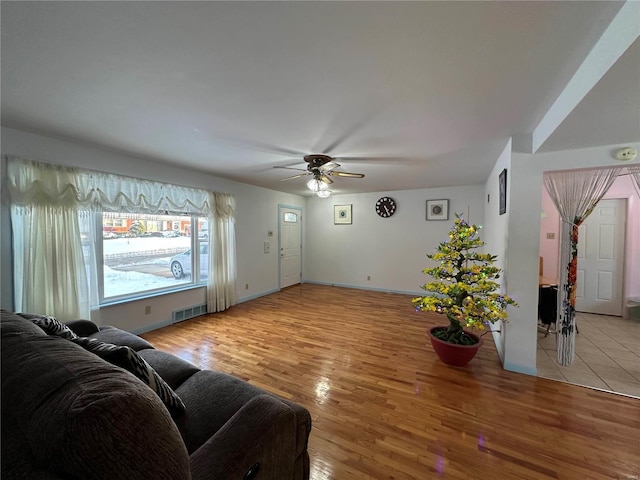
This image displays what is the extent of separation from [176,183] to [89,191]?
1051 mm

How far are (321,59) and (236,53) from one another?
1.48 feet

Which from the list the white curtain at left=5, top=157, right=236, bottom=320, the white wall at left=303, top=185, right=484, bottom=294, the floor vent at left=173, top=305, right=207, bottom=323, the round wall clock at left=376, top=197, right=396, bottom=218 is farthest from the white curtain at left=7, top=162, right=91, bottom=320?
the round wall clock at left=376, top=197, right=396, bottom=218

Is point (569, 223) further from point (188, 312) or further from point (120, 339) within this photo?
point (188, 312)

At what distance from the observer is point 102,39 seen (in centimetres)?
124

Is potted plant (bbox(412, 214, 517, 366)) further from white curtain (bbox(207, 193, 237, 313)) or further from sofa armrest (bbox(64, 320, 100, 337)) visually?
white curtain (bbox(207, 193, 237, 313))

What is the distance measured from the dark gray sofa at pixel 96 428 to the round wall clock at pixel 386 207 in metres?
5.07

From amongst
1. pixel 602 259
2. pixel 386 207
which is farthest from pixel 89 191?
pixel 602 259

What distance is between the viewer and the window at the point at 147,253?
10.2 ft

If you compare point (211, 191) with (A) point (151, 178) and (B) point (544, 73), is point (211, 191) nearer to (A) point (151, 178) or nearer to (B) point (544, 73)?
(A) point (151, 178)

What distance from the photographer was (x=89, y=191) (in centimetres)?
283

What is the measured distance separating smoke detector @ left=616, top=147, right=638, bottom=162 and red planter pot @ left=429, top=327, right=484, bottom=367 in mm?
1970

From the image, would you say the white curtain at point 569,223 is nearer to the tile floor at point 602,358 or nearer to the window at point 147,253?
the tile floor at point 602,358

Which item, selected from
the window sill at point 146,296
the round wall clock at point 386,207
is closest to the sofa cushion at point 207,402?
the window sill at point 146,296

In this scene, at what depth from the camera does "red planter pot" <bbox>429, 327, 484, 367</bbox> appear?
2.45 meters
